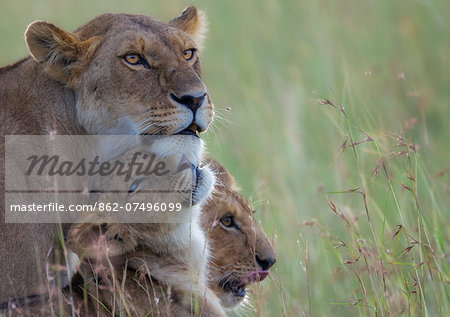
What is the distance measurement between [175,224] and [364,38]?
6.16 meters

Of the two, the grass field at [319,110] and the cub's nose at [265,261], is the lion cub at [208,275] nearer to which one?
the cub's nose at [265,261]

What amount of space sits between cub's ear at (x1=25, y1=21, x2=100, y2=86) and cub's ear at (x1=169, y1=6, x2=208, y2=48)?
2.67 feet

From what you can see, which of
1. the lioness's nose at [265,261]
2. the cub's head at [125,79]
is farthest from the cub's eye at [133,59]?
the lioness's nose at [265,261]

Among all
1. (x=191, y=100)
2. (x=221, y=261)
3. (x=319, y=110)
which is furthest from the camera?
(x=319, y=110)

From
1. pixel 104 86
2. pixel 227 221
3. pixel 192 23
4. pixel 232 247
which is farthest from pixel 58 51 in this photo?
pixel 232 247

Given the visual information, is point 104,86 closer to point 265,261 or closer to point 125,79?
point 125,79

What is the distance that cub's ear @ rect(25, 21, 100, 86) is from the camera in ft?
13.6

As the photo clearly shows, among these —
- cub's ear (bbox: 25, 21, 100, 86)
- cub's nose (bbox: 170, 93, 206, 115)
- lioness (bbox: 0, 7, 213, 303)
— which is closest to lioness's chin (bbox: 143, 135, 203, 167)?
lioness (bbox: 0, 7, 213, 303)

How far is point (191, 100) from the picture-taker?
4.06m

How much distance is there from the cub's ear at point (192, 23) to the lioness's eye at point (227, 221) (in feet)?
3.95

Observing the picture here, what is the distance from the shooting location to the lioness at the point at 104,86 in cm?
405

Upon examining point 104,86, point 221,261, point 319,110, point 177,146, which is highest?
point 104,86

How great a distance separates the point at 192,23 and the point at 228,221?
1.30m

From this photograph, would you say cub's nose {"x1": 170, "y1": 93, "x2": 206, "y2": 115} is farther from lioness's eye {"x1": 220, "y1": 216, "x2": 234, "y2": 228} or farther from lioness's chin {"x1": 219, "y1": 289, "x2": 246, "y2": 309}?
lioness's chin {"x1": 219, "y1": 289, "x2": 246, "y2": 309}
